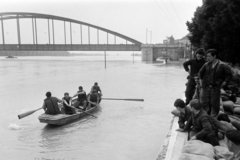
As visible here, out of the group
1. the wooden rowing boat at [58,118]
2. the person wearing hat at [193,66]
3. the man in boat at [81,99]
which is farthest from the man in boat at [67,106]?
the person wearing hat at [193,66]

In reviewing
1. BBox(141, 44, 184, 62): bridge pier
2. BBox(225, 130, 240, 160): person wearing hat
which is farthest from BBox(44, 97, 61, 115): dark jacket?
BBox(141, 44, 184, 62): bridge pier

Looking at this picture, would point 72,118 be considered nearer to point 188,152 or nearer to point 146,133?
point 146,133

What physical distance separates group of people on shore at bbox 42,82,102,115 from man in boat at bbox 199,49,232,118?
5959 millimetres

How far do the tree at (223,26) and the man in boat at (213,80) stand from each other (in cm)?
1345

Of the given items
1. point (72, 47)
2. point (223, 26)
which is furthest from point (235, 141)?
point (72, 47)

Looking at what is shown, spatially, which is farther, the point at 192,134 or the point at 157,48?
the point at 157,48

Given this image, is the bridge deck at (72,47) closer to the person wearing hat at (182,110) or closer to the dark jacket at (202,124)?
the person wearing hat at (182,110)

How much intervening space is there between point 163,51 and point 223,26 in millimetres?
54508

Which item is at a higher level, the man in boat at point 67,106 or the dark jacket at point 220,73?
the dark jacket at point 220,73

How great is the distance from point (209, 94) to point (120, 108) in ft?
28.9

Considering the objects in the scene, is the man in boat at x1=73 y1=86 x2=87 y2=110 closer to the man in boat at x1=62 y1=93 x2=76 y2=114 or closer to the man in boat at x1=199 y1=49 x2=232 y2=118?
the man in boat at x1=62 y1=93 x2=76 y2=114

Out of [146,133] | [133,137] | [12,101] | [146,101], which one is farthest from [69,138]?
[12,101]

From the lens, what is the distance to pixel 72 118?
1018 centimetres

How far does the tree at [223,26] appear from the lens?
54.6ft
